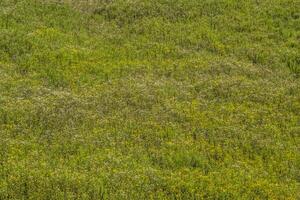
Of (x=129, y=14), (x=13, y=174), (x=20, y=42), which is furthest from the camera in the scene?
(x=129, y=14)

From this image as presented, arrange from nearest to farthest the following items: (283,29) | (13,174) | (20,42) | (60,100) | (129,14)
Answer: (13,174)
(60,100)
(20,42)
(283,29)
(129,14)

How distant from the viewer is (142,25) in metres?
36.4

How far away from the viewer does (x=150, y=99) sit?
86.1 feet

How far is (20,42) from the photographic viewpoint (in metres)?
32.2

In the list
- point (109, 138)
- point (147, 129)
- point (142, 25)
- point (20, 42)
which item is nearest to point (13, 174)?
point (109, 138)

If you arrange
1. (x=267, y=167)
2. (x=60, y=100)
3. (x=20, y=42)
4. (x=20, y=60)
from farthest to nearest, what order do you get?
(x=20, y=42), (x=20, y=60), (x=60, y=100), (x=267, y=167)

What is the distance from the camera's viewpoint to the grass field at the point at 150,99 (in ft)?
63.9

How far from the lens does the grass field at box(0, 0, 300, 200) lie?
63.9ft

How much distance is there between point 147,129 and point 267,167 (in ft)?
18.5

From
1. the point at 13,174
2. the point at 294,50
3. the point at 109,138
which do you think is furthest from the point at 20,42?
the point at 294,50

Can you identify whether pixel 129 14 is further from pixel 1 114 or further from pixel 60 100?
pixel 1 114

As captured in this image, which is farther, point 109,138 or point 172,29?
point 172,29

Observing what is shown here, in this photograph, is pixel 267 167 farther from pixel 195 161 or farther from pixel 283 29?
pixel 283 29

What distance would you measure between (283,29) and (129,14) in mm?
11226
